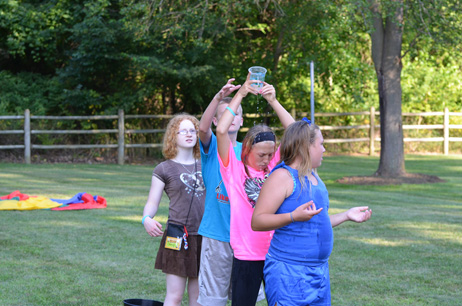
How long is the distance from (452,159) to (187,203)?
2052 centimetres

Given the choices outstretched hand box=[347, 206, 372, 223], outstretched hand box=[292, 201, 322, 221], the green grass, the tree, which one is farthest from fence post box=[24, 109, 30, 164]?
outstretched hand box=[292, 201, 322, 221]

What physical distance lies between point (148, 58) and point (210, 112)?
16772 millimetres

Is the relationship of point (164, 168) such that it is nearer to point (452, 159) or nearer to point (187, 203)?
point (187, 203)

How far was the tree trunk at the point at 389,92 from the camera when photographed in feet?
54.5

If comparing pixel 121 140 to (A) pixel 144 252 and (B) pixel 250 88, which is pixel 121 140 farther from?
(B) pixel 250 88

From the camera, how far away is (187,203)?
4.59 meters

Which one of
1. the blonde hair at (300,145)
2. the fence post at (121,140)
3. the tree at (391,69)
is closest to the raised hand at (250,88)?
the blonde hair at (300,145)

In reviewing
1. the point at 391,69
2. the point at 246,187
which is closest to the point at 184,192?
the point at 246,187

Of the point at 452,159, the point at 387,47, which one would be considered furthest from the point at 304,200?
the point at 452,159

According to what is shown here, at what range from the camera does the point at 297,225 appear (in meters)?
3.47

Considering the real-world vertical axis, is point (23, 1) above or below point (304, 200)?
above

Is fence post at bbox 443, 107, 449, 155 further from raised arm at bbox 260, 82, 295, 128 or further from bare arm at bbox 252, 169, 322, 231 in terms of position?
bare arm at bbox 252, 169, 322, 231

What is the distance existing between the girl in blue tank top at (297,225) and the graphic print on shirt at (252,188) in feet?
1.43

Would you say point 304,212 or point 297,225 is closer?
point 304,212
